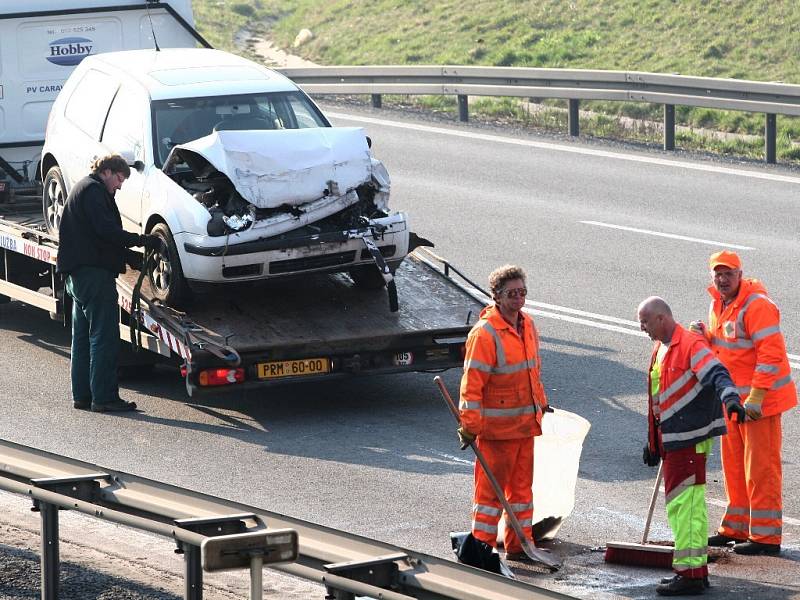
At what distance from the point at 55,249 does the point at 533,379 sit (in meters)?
5.09

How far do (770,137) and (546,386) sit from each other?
30.5ft

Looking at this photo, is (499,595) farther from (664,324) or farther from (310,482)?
(310,482)

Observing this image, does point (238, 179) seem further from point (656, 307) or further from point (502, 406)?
point (656, 307)

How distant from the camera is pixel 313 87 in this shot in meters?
25.7

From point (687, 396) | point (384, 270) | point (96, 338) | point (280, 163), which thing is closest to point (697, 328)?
point (687, 396)

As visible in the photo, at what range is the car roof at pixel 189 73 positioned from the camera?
12.4 meters

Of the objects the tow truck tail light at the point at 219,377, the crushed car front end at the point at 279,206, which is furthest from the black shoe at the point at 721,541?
the crushed car front end at the point at 279,206

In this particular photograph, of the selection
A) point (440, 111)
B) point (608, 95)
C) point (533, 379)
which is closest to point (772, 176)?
point (608, 95)

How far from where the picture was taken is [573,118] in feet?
74.0

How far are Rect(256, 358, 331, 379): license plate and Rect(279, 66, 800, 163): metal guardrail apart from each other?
34.7ft

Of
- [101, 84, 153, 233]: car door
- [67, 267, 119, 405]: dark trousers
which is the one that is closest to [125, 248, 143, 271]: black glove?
[67, 267, 119, 405]: dark trousers

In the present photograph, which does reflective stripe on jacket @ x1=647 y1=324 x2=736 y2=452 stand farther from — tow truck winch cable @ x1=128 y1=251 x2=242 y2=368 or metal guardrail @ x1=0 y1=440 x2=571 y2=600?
tow truck winch cable @ x1=128 y1=251 x2=242 y2=368

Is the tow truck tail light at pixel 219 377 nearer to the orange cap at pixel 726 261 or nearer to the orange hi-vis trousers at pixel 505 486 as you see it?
the orange hi-vis trousers at pixel 505 486

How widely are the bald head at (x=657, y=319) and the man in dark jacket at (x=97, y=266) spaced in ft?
14.6
